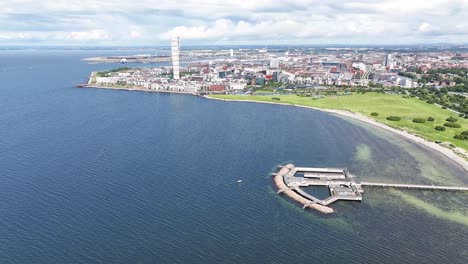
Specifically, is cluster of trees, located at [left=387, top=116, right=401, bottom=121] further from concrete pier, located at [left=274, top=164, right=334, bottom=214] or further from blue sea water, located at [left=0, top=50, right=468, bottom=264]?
concrete pier, located at [left=274, top=164, right=334, bottom=214]

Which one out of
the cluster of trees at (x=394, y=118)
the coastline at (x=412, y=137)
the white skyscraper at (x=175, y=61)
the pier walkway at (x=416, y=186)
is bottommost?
the pier walkway at (x=416, y=186)

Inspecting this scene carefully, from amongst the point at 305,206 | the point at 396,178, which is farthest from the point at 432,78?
the point at 305,206

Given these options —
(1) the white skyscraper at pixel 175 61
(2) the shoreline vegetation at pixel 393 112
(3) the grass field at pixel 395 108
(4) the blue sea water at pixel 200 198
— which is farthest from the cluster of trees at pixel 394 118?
(1) the white skyscraper at pixel 175 61

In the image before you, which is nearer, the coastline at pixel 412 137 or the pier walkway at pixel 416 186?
the pier walkway at pixel 416 186

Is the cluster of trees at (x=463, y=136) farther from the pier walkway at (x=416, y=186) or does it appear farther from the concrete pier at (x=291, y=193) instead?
the concrete pier at (x=291, y=193)

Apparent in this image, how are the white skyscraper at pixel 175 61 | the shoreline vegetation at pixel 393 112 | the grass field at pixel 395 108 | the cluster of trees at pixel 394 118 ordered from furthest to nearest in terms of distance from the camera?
1. the white skyscraper at pixel 175 61
2. the cluster of trees at pixel 394 118
3. the grass field at pixel 395 108
4. the shoreline vegetation at pixel 393 112
